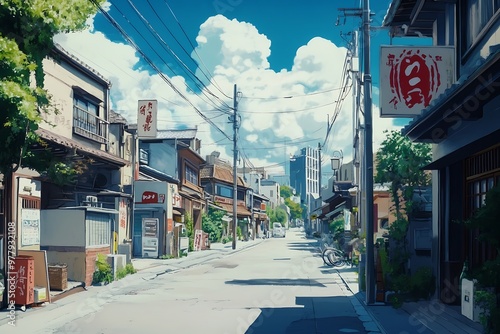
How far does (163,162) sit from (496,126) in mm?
32709

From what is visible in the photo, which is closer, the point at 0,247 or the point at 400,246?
the point at 0,247

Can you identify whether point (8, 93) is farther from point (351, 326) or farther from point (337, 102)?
point (337, 102)

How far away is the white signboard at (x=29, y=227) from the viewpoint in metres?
14.5

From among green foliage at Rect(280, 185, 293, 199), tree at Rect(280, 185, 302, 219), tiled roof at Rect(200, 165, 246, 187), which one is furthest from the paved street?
green foliage at Rect(280, 185, 293, 199)

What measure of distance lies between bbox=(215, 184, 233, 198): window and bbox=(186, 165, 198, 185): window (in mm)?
15890

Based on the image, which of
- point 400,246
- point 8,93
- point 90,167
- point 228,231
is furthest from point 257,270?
point 228,231

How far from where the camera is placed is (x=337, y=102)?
98.1 feet

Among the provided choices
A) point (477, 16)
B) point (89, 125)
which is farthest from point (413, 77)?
point (89, 125)

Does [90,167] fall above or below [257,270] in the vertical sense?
above

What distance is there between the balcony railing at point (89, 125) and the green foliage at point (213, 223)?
1063 inches

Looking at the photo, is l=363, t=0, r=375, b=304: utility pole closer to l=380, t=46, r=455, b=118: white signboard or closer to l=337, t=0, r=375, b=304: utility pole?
l=337, t=0, r=375, b=304: utility pole

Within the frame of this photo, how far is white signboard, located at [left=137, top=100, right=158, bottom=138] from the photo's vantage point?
91.5ft

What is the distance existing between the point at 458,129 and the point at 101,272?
11594mm

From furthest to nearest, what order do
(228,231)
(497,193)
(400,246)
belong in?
(228,231) < (400,246) < (497,193)
